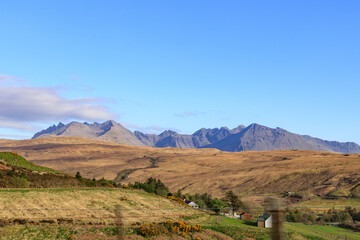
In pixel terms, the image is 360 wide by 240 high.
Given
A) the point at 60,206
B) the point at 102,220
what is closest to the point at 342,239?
the point at 102,220

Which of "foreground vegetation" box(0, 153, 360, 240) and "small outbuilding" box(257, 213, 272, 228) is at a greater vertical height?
"foreground vegetation" box(0, 153, 360, 240)

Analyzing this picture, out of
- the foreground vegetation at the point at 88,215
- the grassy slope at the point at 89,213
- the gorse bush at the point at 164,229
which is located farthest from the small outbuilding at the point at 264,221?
the gorse bush at the point at 164,229

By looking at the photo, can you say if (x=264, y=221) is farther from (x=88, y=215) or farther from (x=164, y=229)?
(x=88, y=215)

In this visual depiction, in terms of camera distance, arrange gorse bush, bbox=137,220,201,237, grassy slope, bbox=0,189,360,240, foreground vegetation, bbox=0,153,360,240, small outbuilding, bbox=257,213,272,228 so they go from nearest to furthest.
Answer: grassy slope, bbox=0,189,360,240
foreground vegetation, bbox=0,153,360,240
gorse bush, bbox=137,220,201,237
small outbuilding, bbox=257,213,272,228

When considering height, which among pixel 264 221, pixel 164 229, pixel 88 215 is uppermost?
pixel 88 215

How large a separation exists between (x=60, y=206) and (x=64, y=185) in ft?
54.4

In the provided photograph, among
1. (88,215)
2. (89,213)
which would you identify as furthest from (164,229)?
(89,213)

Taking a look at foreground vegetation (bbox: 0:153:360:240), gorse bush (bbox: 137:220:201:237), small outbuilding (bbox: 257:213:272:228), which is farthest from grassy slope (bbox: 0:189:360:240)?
small outbuilding (bbox: 257:213:272:228)

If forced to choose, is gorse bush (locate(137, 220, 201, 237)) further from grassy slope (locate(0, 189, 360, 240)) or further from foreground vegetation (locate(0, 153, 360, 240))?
grassy slope (locate(0, 189, 360, 240))

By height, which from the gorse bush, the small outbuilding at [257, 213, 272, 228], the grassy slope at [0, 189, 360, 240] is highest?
the grassy slope at [0, 189, 360, 240]

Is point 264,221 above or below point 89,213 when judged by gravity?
below

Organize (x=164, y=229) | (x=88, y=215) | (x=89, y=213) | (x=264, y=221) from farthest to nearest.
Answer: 1. (x=264, y=221)
2. (x=89, y=213)
3. (x=88, y=215)
4. (x=164, y=229)

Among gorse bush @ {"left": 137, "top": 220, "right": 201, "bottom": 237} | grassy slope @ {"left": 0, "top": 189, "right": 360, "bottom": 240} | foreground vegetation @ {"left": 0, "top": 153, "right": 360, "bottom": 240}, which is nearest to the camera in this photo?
grassy slope @ {"left": 0, "top": 189, "right": 360, "bottom": 240}

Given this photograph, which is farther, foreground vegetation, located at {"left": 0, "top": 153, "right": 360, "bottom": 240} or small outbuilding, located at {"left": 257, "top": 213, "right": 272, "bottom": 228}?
small outbuilding, located at {"left": 257, "top": 213, "right": 272, "bottom": 228}
